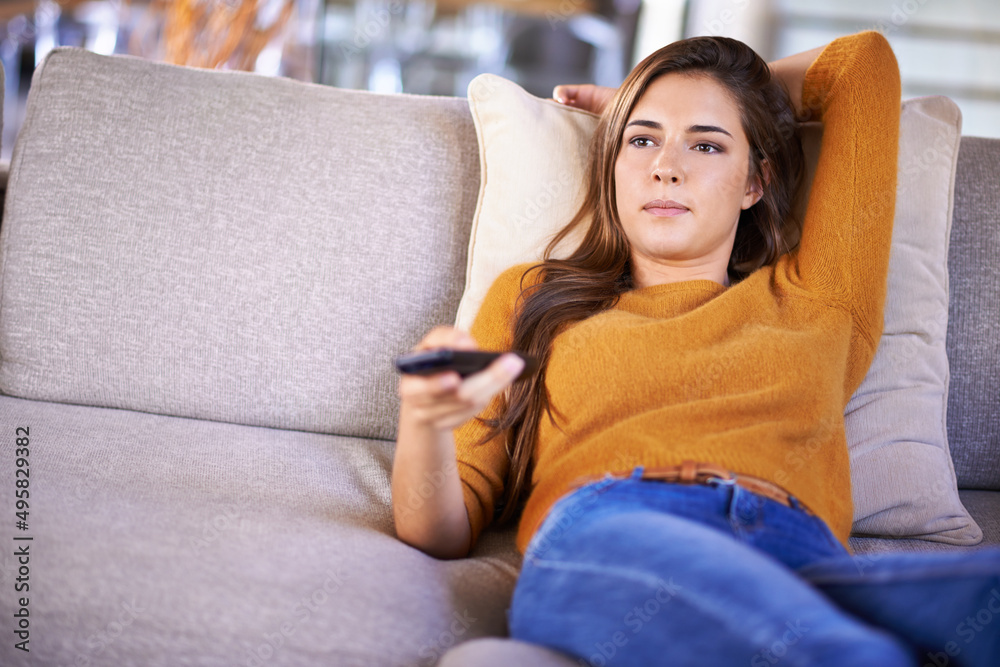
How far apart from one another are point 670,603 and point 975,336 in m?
0.93

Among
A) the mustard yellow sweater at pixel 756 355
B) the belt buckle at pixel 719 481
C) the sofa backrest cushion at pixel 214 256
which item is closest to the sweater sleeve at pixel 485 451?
the mustard yellow sweater at pixel 756 355

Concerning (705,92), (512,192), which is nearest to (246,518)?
(512,192)

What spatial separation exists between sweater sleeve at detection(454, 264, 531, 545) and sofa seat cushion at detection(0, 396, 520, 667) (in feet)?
0.21

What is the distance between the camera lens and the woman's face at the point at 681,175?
1.15 metres

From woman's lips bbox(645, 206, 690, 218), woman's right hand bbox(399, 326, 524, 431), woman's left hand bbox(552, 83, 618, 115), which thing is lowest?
woman's right hand bbox(399, 326, 524, 431)

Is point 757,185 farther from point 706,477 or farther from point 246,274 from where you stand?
point 246,274

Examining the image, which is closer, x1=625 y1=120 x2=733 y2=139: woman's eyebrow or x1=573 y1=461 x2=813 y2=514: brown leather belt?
x1=573 y1=461 x2=813 y2=514: brown leather belt

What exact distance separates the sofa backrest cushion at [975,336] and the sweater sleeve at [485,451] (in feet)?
2.48

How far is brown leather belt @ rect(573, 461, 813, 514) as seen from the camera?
888 millimetres

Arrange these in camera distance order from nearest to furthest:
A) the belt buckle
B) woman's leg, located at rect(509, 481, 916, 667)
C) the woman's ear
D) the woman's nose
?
woman's leg, located at rect(509, 481, 916, 667) < the belt buckle < the woman's nose < the woman's ear

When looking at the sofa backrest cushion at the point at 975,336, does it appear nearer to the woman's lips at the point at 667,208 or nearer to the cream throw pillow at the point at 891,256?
the cream throw pillow at the point at 891,256

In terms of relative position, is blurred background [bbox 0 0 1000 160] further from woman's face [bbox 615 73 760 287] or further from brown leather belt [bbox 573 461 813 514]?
brown leather belt [bbox 573 461 813 514]

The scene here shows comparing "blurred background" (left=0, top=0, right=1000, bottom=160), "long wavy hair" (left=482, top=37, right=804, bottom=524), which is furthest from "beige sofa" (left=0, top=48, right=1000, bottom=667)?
"blurred background" (left=0, top=0, right=1000, bottom=160)

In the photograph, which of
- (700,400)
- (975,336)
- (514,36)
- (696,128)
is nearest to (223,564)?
(700,400)
